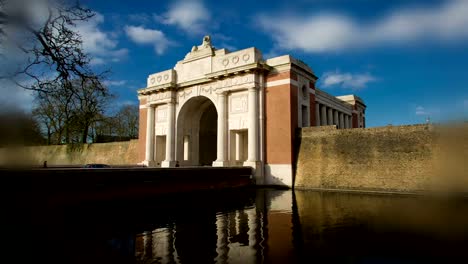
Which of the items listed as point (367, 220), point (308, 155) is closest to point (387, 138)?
point (308, 155)

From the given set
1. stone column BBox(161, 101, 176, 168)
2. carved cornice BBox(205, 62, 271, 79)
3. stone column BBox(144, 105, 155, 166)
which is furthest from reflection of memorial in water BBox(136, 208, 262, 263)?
stone column BBox(144, 105, 155, 166)

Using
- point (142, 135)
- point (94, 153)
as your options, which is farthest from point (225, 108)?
point (94, 153)

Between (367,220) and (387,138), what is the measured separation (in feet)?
32.7

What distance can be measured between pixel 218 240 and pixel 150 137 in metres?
24.7

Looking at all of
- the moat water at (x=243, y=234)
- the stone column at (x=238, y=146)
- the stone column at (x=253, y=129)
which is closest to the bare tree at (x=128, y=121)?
the stone column at (x=238, y=146)

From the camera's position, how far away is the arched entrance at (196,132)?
2912 centimetres

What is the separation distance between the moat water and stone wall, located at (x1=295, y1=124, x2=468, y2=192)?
11.6 feet

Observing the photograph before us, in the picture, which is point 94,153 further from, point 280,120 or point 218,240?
point 218,240

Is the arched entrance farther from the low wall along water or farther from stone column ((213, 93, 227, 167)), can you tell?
the low wall along water

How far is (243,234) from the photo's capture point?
779 cm

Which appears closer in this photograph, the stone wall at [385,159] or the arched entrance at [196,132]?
the stone wall at [385,159]

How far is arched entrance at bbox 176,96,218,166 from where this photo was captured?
29125 mm

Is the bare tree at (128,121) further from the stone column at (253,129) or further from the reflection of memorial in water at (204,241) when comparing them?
the reflection of memorial in water at (204,241)

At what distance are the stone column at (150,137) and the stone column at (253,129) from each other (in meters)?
12.4
